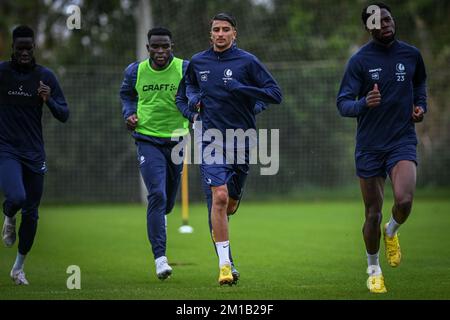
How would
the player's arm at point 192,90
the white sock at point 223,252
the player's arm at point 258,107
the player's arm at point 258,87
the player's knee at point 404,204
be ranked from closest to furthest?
the player's knee at point 404,204, the white sock at point 223,252, the player's arm at point 258,87, the player's arm at point 192,90, the player's arm at point 258,107

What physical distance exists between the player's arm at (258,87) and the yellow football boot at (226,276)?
1622mm

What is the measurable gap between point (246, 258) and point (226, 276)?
132 inches

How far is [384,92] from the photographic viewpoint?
852 cm

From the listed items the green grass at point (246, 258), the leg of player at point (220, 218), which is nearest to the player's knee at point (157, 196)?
the green grass at point (246, 258)

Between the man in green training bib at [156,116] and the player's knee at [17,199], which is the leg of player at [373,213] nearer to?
the man in green training bib at [156,116]

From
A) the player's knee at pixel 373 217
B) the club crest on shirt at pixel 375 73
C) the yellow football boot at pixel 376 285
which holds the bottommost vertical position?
the yellow football boot at pixel 376 285

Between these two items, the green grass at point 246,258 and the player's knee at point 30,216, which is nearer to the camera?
the green grass at point 246,258

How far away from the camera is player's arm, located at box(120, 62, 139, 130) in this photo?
991 cm

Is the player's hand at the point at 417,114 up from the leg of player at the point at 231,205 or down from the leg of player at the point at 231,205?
up

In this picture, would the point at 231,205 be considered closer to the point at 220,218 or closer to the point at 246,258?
the point at 220,218

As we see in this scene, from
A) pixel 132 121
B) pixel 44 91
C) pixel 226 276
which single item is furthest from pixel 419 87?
pixel 44 91

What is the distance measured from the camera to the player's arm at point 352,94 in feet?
27.6

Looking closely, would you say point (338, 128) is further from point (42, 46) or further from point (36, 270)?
point (36, 270)

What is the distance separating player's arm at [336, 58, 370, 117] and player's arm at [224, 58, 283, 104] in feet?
2.15
